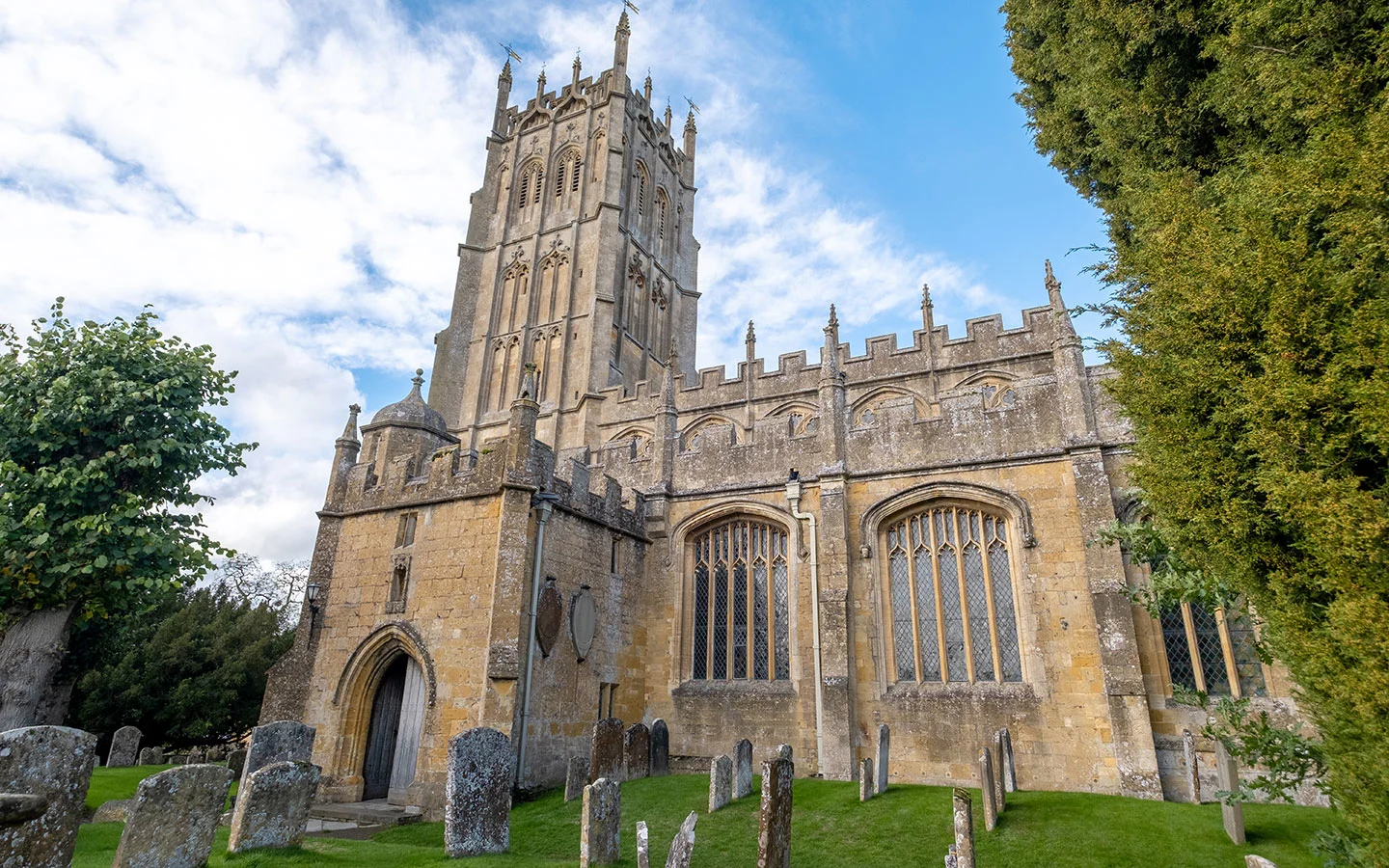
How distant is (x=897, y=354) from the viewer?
2280 cm

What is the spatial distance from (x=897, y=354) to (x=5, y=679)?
21319 mm

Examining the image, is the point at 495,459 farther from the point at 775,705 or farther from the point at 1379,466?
the point at 1379,466

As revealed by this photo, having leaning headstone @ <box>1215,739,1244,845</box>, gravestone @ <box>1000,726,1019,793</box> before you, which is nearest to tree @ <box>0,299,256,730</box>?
gravestone @ <box>1000,726,1019,793</box>

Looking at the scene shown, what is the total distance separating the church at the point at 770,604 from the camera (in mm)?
10086

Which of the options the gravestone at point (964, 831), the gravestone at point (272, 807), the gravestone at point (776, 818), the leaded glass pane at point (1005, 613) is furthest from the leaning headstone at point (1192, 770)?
the gravestone at point (272, 807)

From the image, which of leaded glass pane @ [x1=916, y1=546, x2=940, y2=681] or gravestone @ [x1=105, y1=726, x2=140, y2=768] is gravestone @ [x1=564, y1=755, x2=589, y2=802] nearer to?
leaded glass pane @ [x1=916, y1=546, x2=940, y2=681]

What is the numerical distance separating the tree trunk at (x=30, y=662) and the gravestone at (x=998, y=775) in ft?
40.0

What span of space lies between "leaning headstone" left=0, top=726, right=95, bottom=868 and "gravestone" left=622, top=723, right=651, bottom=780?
6900mm

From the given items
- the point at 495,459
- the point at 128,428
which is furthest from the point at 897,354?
the point at 128,428

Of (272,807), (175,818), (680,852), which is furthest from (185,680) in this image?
(680,852)

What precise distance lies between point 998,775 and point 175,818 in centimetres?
890

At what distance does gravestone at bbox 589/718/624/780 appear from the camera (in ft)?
32.9

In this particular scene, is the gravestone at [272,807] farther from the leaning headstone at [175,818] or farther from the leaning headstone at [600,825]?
the leaning headstone at [600,825]

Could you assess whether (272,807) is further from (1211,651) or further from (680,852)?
(1211,651)
